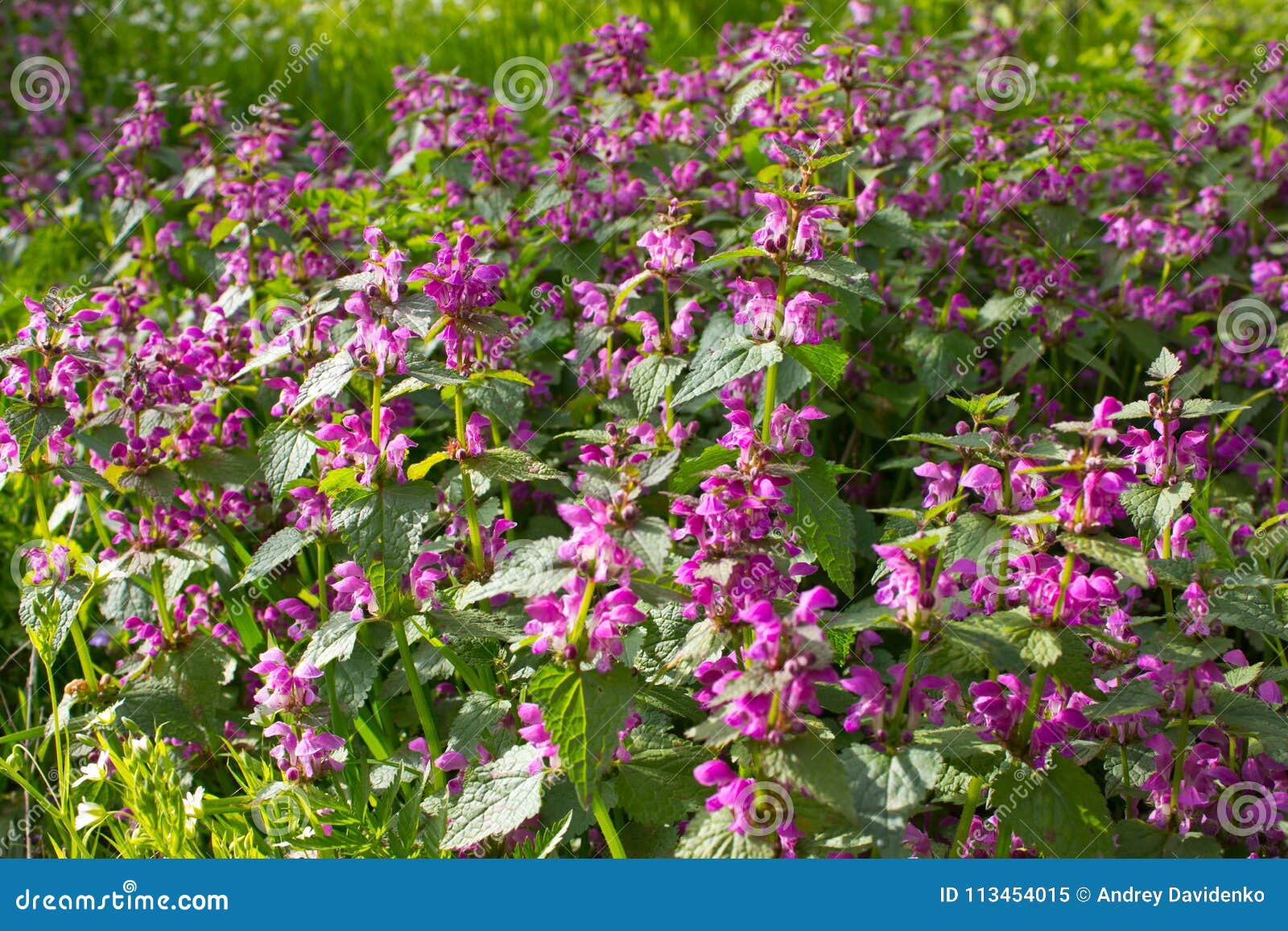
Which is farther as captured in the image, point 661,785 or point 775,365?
point 775,365

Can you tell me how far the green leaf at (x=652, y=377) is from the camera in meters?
2.78

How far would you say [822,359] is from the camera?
7.94 ft

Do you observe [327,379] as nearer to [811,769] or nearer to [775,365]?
[775,365]

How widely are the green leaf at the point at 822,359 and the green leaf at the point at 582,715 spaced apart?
30.1 inches

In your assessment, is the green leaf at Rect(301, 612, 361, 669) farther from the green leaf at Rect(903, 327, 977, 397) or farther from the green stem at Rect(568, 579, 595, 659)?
the green leaf at Rect(903, 327, 977, 397)

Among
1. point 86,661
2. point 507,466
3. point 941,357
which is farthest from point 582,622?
point 941,357

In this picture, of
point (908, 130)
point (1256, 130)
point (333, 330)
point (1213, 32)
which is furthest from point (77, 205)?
point (1213, 32)

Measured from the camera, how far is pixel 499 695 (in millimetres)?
2623

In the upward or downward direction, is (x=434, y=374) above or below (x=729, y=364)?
above

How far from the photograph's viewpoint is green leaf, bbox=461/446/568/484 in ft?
8.00

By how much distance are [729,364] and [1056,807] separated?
41.1 inches

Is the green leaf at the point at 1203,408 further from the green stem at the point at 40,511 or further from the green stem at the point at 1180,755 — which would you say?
the green stem at the point at 40,511

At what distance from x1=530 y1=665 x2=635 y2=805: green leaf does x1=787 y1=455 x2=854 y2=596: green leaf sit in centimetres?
55

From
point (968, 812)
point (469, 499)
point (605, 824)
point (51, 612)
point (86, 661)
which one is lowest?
point (968, 812)
